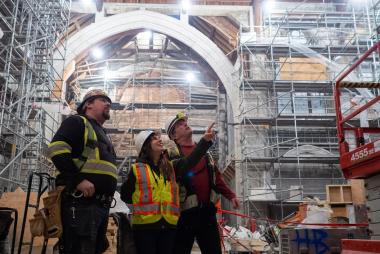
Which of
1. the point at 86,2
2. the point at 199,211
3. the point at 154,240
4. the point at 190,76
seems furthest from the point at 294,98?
the point at 154,240

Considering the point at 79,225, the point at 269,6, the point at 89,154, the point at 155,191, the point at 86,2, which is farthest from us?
the point at 86,2

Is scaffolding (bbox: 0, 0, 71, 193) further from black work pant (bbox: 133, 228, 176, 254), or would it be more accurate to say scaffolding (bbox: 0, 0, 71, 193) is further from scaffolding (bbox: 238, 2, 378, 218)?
black work pant (bbox: 133, 228, 176, 254)

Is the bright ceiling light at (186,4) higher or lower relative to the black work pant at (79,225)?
higher

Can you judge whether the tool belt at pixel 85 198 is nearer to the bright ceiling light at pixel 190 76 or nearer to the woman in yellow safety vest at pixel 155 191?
the woman in yellow safety vest at pixel 155 191

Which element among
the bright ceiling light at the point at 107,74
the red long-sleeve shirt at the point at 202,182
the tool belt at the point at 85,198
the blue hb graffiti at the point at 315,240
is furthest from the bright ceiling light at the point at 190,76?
the tool belt at the point at 85,198

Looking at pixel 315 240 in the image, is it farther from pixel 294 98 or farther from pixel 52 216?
pixel 294 98

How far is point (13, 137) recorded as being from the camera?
10.5 meters

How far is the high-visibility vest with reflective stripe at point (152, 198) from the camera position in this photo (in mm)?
3266

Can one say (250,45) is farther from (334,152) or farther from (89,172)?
(89,172)

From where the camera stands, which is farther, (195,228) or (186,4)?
(186,4)

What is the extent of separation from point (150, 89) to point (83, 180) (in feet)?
57.6

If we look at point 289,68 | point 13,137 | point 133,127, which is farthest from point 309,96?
point 13,137

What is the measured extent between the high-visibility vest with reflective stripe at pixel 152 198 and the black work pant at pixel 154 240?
78 mm

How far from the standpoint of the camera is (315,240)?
4.55 m
